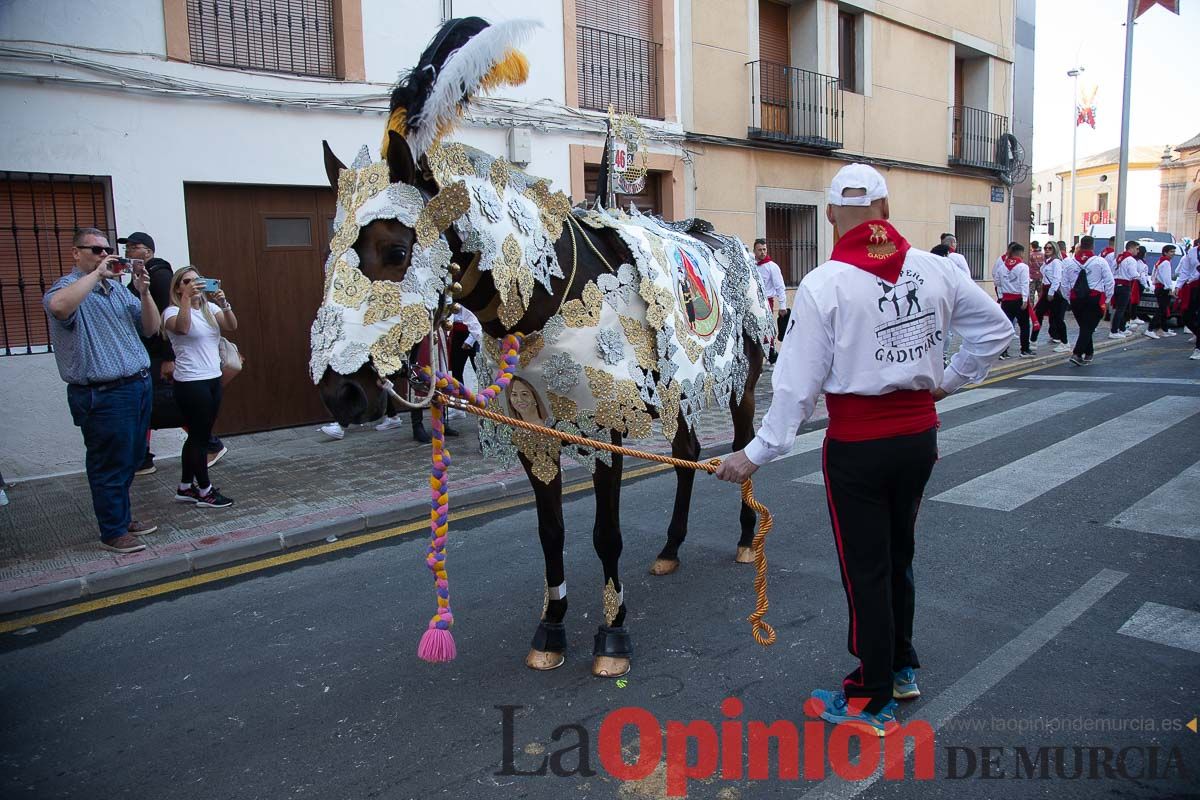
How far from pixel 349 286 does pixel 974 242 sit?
67.2 ft

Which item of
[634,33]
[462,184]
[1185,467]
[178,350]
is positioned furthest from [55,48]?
[1185,467]

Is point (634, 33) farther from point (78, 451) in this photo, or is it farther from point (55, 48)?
point (78, 451)

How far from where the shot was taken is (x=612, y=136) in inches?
186

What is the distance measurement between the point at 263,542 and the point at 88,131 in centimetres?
484

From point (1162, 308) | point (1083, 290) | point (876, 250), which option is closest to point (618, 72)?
point (1083, 290)

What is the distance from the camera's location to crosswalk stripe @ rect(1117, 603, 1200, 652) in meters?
3.64

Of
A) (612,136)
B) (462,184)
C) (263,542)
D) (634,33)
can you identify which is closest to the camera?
(462,184)

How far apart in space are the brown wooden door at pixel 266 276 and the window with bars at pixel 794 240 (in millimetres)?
8663

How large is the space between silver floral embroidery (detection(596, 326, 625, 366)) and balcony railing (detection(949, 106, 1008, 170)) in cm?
1792

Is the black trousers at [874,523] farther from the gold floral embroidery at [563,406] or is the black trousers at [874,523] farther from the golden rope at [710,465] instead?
the gold floral embroidery at [563,406]

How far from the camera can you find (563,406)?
11.2ft

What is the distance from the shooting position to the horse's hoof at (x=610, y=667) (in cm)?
350

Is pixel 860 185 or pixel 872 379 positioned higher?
pixel 860 185

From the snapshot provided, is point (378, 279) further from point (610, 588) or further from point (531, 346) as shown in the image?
point (610, 588)
